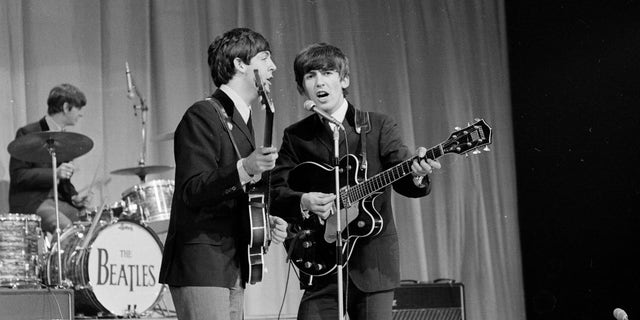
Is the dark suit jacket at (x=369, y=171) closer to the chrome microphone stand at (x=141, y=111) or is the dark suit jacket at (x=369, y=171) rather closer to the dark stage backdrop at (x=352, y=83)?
the chrome microphone stand at (x=141, y=111)

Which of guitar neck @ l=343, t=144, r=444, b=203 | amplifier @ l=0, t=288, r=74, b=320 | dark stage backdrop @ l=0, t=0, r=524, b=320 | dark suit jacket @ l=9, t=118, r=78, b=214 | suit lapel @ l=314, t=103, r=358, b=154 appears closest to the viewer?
guitar neck @ l=343, t=144, r=444, b=203

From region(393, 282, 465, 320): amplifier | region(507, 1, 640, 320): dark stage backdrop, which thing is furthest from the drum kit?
region(507, 1, 640, 320): dark stage backdrop

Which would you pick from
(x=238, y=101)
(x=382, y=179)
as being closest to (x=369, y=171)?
(x=382, y=179)

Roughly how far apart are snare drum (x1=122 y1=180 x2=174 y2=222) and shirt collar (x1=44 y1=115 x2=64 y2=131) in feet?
1.99

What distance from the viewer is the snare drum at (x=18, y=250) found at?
16.2 ft

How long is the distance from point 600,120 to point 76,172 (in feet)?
11.5

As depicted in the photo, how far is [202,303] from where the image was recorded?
2.62 metres

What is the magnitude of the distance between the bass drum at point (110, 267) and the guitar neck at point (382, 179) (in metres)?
2.30

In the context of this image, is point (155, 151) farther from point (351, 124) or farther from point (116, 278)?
point (351, 124)

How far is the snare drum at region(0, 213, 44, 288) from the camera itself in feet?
16.2

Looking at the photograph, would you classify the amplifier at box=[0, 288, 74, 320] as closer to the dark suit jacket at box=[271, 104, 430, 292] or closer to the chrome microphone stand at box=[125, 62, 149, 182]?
the chrome microphone stand at box=[125, 62, 149, 182]

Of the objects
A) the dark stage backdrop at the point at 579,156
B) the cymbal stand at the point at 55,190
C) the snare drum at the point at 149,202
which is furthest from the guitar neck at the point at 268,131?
the dark stage backdrop at the point at 579,156

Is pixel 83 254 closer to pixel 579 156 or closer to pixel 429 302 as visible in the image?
pixel 429 302

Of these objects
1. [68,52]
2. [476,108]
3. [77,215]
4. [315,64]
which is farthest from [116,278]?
[476,108]
